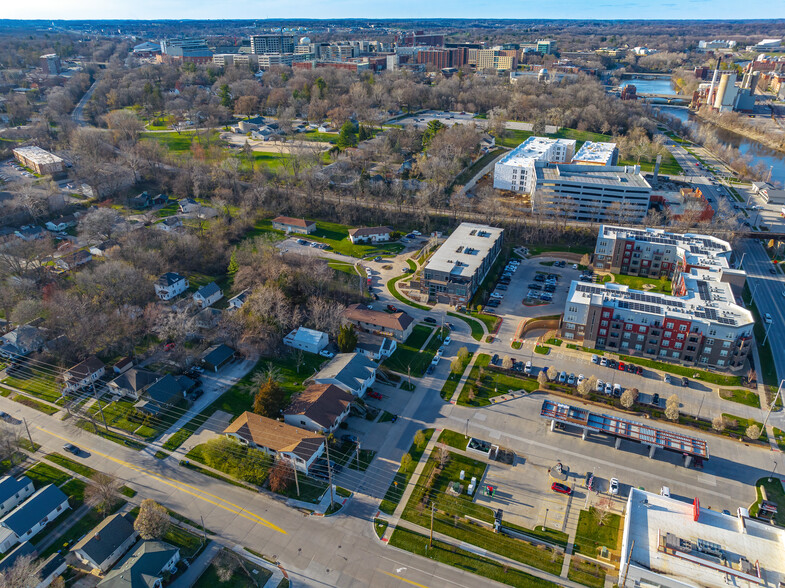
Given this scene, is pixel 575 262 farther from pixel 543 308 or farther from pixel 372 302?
pixel 372 302

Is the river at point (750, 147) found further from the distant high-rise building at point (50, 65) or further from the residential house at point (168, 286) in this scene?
the distant high-rise building at point (50, 65)

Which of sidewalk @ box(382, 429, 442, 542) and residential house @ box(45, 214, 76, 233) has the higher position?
residential house @ box(45, 214, 76, 233)

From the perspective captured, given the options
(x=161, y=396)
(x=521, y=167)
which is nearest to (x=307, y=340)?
(x=161, y=396)

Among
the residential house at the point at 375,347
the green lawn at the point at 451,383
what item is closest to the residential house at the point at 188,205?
the residential house at the point at 375,347

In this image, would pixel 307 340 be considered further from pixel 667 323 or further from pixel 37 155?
pixel 37 155

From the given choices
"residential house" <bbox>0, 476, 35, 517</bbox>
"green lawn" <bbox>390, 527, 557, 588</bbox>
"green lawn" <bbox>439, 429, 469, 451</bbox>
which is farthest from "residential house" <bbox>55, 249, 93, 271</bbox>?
"green lawn" <bbox>390, 527, 557, 588</bbox>

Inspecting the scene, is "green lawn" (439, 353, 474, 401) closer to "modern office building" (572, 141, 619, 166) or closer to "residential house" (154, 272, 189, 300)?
"residential house" (154, 272, 189, 300)
